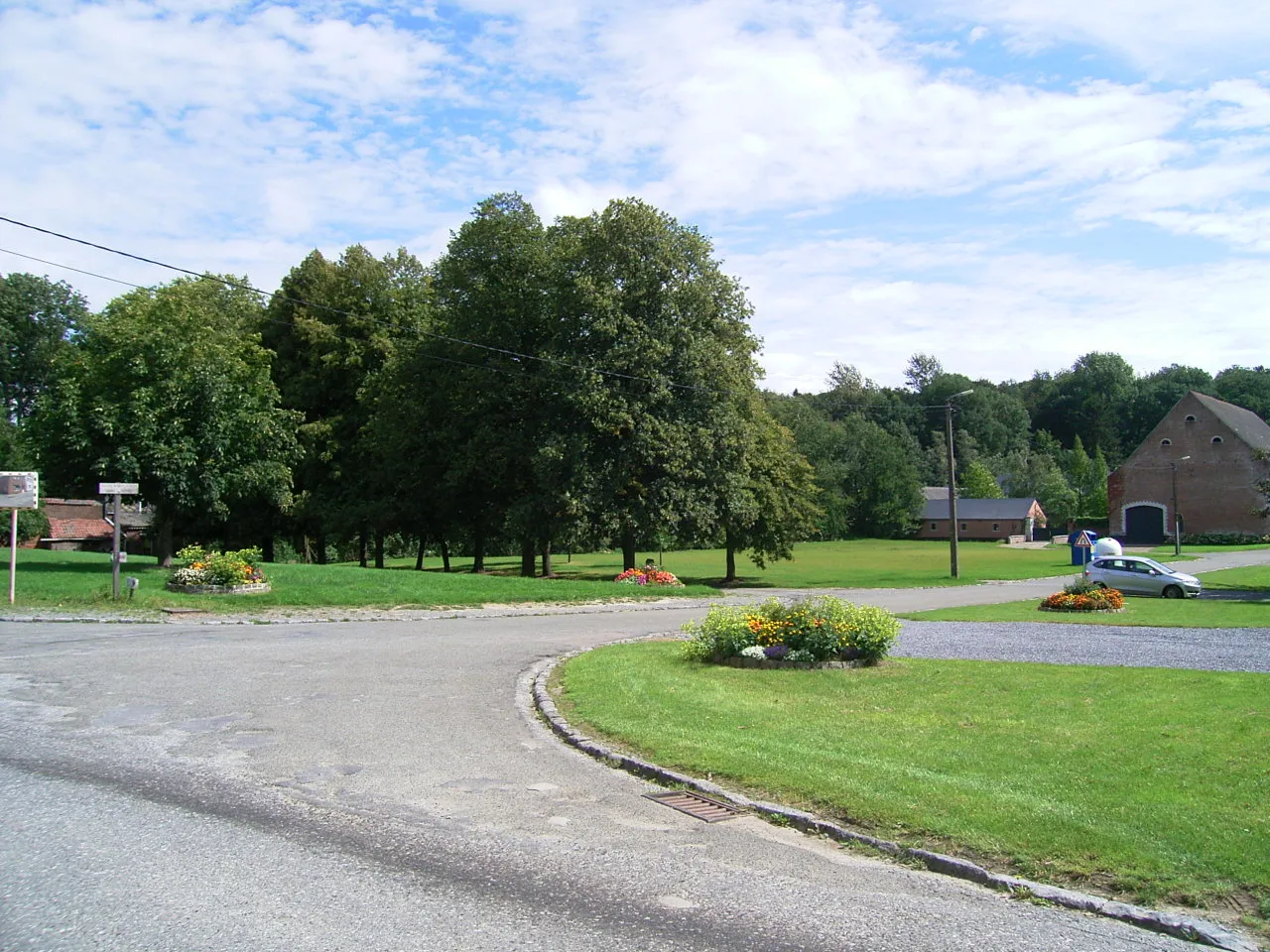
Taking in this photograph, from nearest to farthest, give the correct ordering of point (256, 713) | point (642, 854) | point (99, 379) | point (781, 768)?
1. point (642, 854)
2. point (781, 768)
3. point (256, 713)
4. point (99, 379)

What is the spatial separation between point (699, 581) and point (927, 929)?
4186 centimetres

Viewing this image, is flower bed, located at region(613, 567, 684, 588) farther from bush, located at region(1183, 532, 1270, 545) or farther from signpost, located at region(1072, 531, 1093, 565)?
bush, located at region(1183, 532, 1270, 545)

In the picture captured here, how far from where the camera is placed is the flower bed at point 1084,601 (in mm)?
25688

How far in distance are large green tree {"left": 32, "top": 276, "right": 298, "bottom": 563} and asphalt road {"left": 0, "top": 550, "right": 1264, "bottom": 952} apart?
66.3 feet

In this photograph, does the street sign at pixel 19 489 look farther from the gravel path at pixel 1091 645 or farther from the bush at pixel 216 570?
the gravel path at pixel 1091 645

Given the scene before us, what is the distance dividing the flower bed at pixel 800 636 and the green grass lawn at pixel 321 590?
1301 centimetres

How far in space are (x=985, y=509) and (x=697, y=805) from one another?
367 ft

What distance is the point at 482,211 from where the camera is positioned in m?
40.1

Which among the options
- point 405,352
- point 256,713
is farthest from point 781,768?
point 405,352

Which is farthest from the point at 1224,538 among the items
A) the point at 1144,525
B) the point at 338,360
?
the point at 338,360

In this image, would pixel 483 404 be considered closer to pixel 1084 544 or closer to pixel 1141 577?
pixel 1141 577

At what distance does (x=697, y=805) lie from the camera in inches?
294

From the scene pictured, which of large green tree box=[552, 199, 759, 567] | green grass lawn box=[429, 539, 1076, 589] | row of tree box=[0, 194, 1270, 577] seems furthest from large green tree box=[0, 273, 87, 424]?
large green tree box=[552, 199, 759, 567]

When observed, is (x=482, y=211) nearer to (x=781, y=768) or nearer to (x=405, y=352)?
(x=405, y=352)
